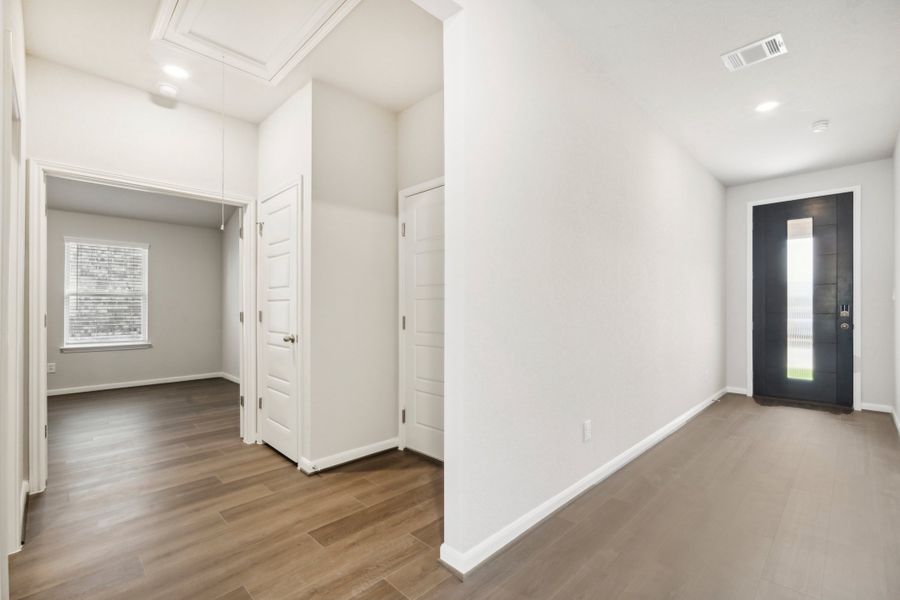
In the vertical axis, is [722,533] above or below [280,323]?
below

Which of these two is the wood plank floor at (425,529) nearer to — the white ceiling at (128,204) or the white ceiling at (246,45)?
the white ceiling at (246,45)

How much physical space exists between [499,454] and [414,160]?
237 cm

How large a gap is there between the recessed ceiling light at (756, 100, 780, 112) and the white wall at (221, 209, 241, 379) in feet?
21.5

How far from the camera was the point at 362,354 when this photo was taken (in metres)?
3.34

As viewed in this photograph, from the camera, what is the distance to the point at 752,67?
280 cm

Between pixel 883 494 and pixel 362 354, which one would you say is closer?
pixel 883 494

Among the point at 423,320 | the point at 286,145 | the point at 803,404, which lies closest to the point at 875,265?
the point at 803,404

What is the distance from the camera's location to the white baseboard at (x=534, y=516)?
1877 mm

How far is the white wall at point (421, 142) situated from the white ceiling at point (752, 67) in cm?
113

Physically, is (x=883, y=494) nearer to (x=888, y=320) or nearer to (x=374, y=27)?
(x=888, y=320)

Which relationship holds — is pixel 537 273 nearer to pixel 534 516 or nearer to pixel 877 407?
pixel 534 516

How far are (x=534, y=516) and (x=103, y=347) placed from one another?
264 inches

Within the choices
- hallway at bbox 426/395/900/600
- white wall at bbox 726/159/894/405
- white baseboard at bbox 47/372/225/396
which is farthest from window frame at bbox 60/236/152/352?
white wall at bbox 726/159/894/405

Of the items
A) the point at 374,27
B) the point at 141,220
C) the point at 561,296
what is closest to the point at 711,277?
the point at 561,296
